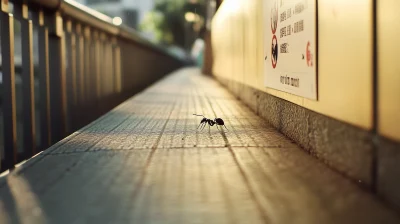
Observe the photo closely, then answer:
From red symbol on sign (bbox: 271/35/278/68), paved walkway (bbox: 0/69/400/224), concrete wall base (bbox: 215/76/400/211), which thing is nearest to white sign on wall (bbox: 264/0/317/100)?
red symbol on sign (bbox: 271/35/278/68)

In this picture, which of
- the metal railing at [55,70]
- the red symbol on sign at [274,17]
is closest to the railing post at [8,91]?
the metal railing at [55,70]

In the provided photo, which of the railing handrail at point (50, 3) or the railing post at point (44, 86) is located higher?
the railing handrail at point (50, 3)

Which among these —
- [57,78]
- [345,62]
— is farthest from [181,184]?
[57,78]

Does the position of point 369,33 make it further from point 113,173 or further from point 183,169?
point 113,173

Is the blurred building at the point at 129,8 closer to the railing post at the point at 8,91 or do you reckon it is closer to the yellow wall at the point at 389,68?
the railing post at the point at 8,91

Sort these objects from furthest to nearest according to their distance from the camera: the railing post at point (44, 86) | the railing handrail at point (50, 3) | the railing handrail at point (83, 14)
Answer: the railing handrail at point (83, 14), the railing post at point (44, 86), the railing handrail at point (50, 3)

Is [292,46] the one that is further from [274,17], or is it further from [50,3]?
[50,3]
